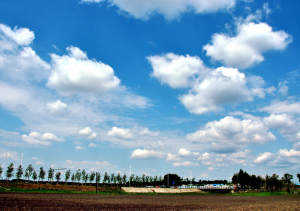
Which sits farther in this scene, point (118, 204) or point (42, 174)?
point (42, 174)

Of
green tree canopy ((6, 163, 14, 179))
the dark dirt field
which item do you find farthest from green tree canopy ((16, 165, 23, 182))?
the dark dirt field

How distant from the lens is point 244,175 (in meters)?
170

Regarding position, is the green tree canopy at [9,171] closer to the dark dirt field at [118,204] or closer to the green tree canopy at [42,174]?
the green tree canopy at [42,174]

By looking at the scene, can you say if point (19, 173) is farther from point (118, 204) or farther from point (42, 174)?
point (118, 204)

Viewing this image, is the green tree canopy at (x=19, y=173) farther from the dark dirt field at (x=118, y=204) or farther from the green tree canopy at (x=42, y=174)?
the dark dirt field at (x=118, y=204)

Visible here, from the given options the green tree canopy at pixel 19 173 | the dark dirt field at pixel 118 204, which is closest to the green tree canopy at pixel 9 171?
the green tree canopy at pixel 19 173

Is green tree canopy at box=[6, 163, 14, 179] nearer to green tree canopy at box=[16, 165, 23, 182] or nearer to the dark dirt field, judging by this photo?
green tree canopy at box=[16, 165, 23, 182]

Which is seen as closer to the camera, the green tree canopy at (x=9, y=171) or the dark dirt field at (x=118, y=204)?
the dark dirt field at (x=118, y=204)

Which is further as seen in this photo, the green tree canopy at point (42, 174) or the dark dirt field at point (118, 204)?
the green tree canopy at point (42, 174)

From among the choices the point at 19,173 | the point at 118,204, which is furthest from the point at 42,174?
the point at 118,204

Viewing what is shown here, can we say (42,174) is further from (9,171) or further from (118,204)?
(118,204)

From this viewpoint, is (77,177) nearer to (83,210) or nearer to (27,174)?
(27,174)

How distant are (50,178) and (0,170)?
3397 cm

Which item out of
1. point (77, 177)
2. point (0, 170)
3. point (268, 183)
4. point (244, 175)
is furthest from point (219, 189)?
point (0, 170)
